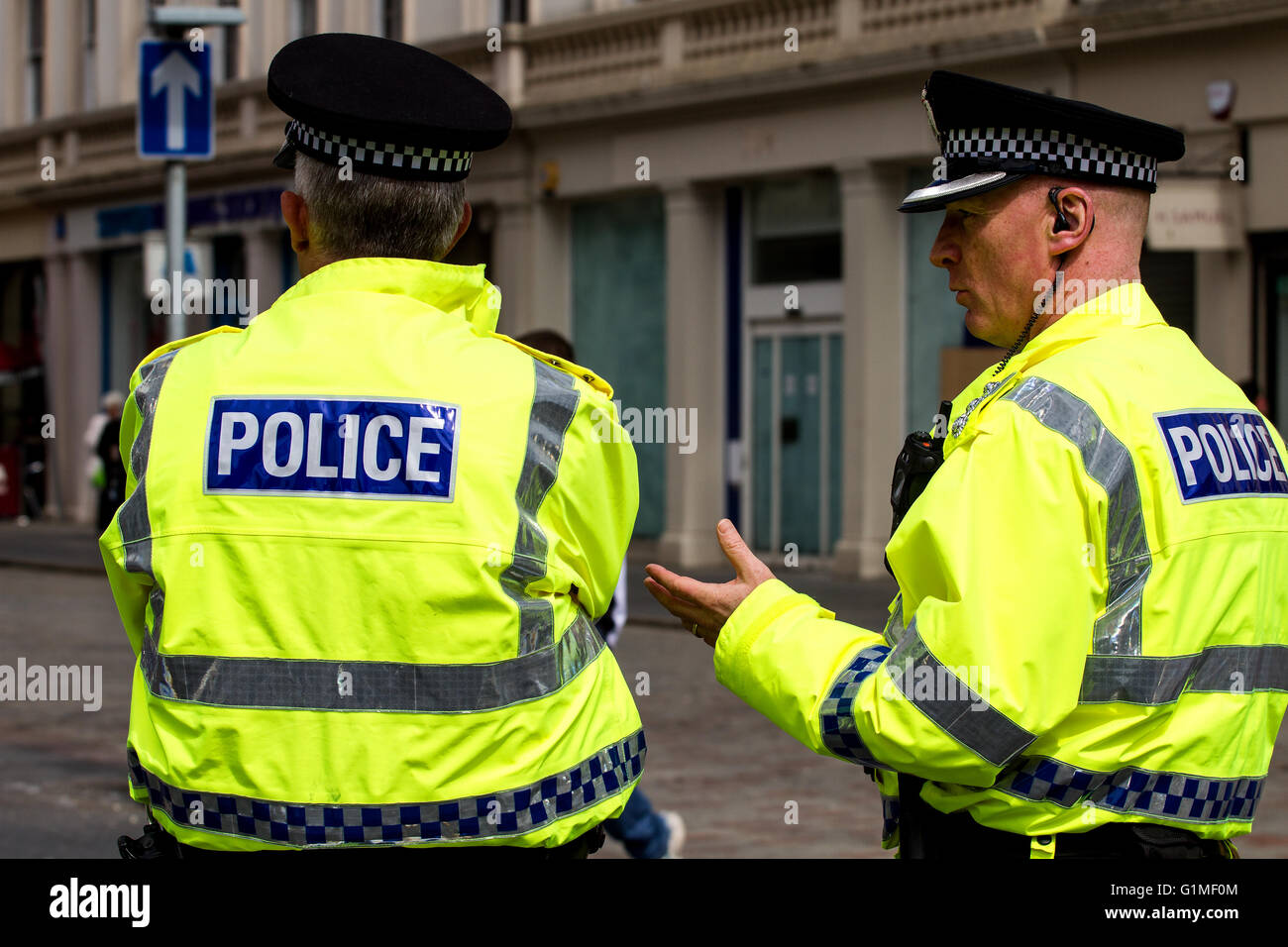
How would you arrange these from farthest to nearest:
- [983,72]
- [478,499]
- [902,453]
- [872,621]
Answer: [983,72] < [872,621] < [902,453] < [478,499]

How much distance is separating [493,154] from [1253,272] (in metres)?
10.0

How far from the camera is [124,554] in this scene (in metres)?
2.51

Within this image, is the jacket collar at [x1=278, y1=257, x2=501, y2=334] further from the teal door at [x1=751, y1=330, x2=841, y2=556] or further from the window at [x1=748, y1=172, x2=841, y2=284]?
the window at [x1=748, y1=172, x2=841, y2=284]

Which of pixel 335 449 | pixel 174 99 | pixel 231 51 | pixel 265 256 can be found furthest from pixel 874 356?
pixel 335 449

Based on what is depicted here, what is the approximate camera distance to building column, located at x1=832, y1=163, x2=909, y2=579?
55.8ft

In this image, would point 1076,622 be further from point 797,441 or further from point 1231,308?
point 797,441

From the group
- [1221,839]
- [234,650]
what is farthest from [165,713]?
[1221,839]

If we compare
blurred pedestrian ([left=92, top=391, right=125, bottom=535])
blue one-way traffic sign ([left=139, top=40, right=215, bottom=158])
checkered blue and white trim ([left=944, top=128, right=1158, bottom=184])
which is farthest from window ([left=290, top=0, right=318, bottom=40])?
checkered blue and white trim ([left=944, top=128, right=1158, bottom=184])

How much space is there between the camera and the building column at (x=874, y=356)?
55.8ft

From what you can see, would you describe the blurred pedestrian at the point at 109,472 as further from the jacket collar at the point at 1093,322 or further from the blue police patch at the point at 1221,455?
the blue police patch at the point at 1221,455

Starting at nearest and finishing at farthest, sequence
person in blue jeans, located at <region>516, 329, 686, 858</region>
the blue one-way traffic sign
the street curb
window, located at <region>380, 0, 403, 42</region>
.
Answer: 1. person in blue jeans, located at <region>516, 329, 686, 858</region>
2. the blue one-way traffic sign
3. the street curb
4. window, located at <region>380, 0, 403, 42</region>

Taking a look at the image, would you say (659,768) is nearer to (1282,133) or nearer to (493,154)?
(1282,133)

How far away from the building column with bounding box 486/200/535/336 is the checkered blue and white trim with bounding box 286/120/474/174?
18.0 m

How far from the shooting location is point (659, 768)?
26.9 feet
